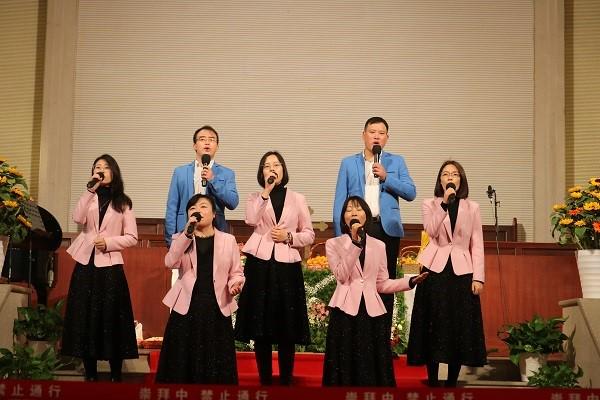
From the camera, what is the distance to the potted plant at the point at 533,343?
20.6 ft

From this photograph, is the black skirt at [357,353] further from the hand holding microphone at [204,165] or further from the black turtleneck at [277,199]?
the hand holding microphone at [204,165]

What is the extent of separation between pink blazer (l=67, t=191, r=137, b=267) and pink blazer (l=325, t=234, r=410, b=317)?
1227 mm

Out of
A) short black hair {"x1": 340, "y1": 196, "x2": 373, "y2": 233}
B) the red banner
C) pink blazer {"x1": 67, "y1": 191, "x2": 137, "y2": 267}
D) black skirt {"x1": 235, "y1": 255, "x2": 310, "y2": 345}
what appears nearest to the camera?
the red banner

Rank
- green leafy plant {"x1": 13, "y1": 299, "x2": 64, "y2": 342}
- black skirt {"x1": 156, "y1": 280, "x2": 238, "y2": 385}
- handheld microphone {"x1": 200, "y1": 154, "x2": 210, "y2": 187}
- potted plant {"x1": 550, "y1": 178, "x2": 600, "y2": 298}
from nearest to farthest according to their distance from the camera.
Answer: black skirt {"x1": 156, "y1": 280, "x2": 238, "y2": 385}, handheld microphone {"x1": 200, "y1": 154, "x2": 210, "y2": 187}, green leafy plant {"x1": 13, "y1": 299, "x2": 64, "y2": 342}, potted plant {"x1": 550, "y1": 178, "x2": 600, "y2": 298}

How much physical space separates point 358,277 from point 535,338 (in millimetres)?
1512

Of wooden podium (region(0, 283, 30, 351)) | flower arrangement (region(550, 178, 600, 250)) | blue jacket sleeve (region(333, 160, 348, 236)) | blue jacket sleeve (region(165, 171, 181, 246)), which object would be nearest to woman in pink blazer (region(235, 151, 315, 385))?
blue jacket sleeve (region(333, 160, 348, 236))

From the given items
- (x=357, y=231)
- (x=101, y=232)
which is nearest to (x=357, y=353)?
(x=357, y=231)

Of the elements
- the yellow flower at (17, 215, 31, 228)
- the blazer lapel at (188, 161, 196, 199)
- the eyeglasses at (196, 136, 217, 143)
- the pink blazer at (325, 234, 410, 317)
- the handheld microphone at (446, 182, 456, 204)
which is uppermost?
the eyeglasses at (196, 136, 217, 143)

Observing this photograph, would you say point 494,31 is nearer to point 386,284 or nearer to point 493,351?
point 493,351

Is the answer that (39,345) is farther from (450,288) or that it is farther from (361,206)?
(450,288)

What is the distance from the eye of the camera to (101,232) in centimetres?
588

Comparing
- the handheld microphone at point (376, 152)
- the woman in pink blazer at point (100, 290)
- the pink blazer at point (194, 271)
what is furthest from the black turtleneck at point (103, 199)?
the handheld microphone at point (376, 152)

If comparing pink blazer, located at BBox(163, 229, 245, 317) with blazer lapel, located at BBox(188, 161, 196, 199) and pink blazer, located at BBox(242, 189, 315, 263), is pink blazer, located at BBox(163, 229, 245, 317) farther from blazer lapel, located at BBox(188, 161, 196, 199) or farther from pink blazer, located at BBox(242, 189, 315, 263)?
blazer lapel, located at BBox(188, 161, 196, 199)

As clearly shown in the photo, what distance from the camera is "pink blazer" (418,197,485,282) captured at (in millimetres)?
5750
